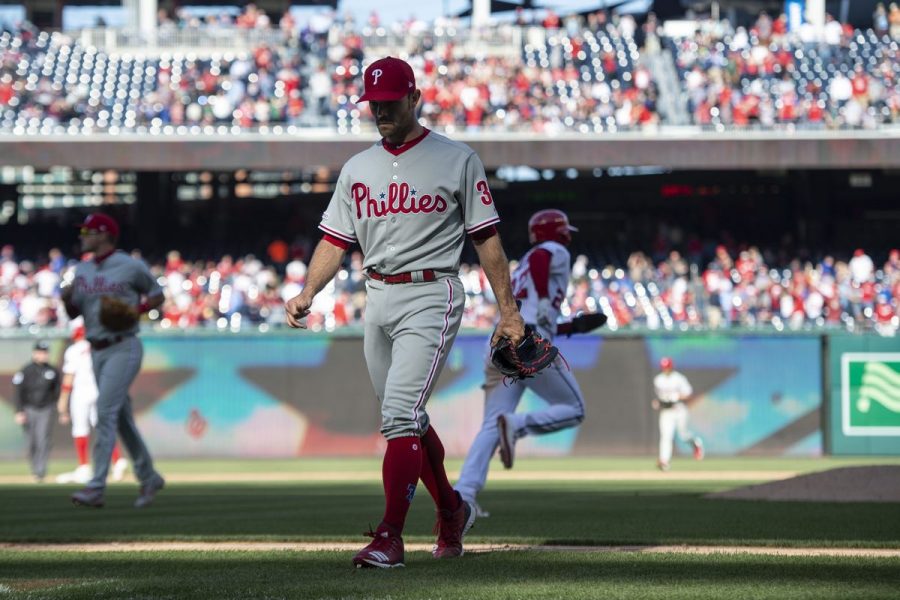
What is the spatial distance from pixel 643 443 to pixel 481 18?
15265 mm

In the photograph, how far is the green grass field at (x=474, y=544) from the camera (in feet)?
17.2

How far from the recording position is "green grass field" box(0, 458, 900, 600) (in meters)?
5.24

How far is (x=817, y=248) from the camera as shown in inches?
1203


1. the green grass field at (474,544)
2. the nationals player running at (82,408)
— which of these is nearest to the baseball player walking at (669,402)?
the green grass field at (474,544)

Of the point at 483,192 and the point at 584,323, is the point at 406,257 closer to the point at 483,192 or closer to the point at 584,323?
the point at 483,192

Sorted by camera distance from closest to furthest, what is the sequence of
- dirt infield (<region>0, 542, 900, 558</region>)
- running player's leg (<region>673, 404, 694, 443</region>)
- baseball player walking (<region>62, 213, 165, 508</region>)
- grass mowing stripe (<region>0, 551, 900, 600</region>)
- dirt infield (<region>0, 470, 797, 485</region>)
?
grass mowing stripe (<region>0, 551, 900, 600</region>) < dirt infield (<region>0, 542, 900, 558</region>) < baseball player walking (<region>62, 213, 165, 508</region>) < dirt infield (<region>0, 470, 797, 485</region>) < running player's leg (<region>673, 404, 694, 443</region>)

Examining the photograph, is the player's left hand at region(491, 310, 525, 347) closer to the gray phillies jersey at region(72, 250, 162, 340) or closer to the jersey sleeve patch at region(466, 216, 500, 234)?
the jersey sleeve patch at region(466, 216, 500, 234)

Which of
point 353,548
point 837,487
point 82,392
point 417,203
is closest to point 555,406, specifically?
point 353,548

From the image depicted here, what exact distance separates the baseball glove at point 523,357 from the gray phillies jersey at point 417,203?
451 millimetres

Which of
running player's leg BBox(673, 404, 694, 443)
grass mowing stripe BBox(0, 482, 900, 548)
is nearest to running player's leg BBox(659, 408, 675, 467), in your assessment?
running player's leg BBox(673, 404, 694, 443)

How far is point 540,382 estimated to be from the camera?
939cm

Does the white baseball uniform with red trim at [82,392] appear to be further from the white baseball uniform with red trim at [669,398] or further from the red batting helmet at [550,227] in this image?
the red batting helmet at [550,227]

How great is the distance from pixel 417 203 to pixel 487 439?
3.29m

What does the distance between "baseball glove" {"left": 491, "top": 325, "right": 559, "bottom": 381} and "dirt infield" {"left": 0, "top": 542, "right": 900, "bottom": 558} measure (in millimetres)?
929
